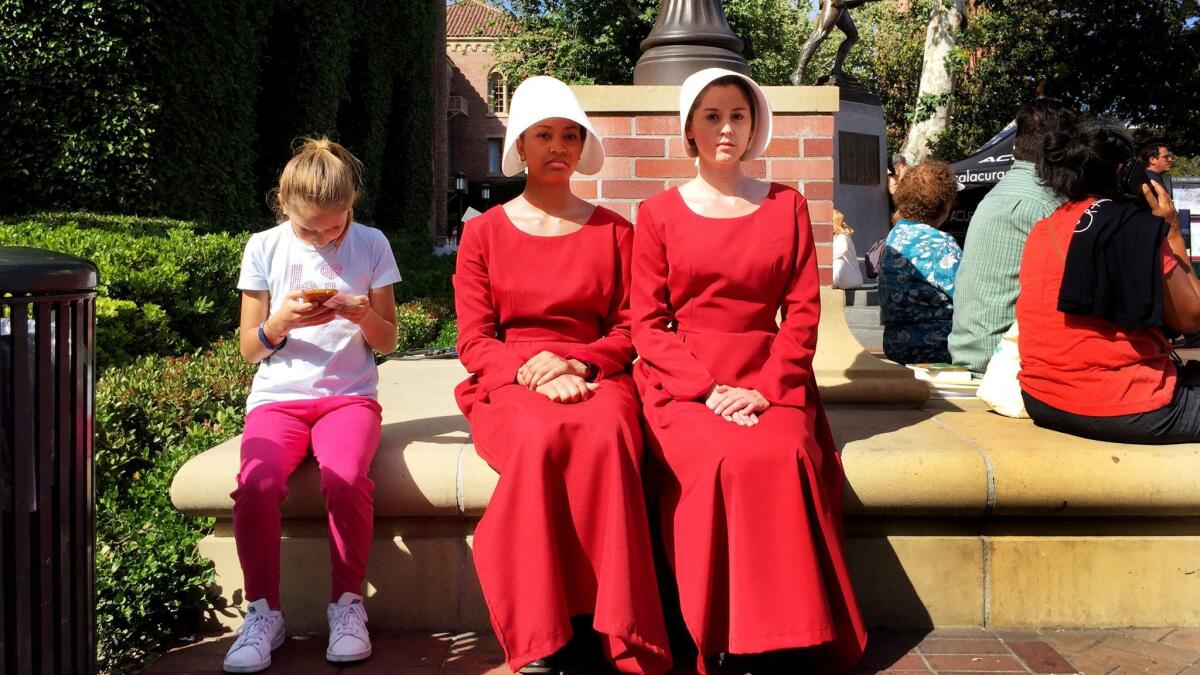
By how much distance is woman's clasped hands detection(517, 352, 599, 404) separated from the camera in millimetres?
3139

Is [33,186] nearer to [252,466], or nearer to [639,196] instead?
[639,196]

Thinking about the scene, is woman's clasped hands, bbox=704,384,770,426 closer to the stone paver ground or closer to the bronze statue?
the stone paver ground

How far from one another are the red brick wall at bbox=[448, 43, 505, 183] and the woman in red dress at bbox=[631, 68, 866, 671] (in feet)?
167

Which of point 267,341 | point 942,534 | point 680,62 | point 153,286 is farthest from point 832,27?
point 267,341

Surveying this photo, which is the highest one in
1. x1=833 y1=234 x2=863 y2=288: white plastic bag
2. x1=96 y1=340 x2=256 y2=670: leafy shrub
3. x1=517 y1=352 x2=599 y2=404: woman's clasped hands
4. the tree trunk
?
the tree trunk

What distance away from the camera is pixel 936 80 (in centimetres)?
1950

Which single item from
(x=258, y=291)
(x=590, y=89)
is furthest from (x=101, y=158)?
(x=258, y=291)

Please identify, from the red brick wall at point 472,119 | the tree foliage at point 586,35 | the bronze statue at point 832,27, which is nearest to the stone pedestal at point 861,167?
the bronze statue at point 832,27

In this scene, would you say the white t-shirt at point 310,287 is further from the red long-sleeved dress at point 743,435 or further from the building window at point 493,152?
the building window at point 493,152

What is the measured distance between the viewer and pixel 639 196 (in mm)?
4992

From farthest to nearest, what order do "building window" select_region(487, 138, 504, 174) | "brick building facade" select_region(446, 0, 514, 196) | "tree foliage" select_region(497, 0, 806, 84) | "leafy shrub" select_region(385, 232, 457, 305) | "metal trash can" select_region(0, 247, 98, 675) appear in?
"building window" select_region(487, 138, 504, 174), "brick building facade" select_region(446, 0, 514, 196), "tree foliage" select_region(497, 0, 806, 84), "leafy shrub" select_region(385, 232, 457, 305), "metal trash can" select_region(0, 247, 98, 675)

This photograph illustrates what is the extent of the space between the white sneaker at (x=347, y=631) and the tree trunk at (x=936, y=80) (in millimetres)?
18092

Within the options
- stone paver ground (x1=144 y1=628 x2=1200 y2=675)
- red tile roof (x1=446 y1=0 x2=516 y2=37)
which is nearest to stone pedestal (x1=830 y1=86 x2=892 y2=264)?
stone paver ground (x1=144 y1=628 x2=1200 y2=675)

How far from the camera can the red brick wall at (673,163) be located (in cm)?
497
